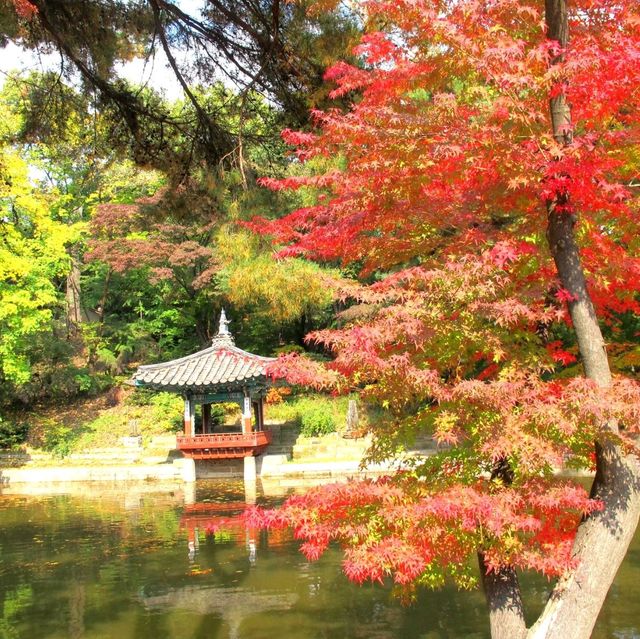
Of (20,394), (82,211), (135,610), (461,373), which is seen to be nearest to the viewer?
(461,373)

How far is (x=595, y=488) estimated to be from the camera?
3721mm

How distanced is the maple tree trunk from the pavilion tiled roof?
11835 mm

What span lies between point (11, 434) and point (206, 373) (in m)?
7.32

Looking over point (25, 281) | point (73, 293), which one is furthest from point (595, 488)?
point (73, 293)

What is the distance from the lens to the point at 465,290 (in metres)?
3.33

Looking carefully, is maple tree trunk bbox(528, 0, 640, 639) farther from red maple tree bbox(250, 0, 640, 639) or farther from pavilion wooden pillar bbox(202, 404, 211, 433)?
pavilion wooden pillar bbox(202, 404, 211, 433)

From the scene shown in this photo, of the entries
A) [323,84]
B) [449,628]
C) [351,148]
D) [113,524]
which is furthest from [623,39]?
[113,524]

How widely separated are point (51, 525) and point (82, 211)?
15.4 meters

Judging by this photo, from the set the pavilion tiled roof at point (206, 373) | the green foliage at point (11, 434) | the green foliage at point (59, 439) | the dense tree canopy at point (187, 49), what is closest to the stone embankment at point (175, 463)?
the green foliage at point (59, 439)

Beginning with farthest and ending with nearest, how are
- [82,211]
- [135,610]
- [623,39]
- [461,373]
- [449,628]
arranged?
[82,211] → [135,610] → [449,628] → [461,373] → [623,39]

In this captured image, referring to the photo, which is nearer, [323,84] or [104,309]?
[323,84]

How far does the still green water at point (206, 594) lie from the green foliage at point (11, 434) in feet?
31.0

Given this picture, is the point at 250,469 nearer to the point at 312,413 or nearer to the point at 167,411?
the point at 312,413

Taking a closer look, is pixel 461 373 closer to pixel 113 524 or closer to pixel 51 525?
pixel 113 524
